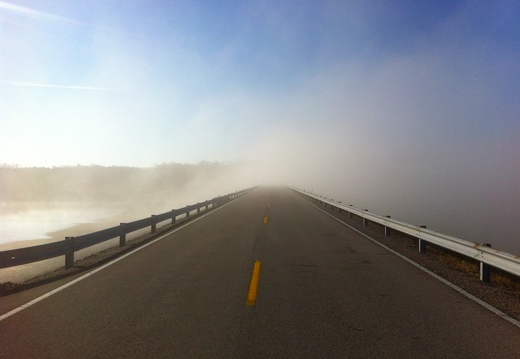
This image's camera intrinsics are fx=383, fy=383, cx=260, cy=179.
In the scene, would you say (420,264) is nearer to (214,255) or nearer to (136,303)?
(214,255)

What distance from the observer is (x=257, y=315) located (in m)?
5.36

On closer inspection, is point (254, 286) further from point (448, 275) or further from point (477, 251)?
point (477, 251)

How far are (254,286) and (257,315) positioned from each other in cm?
158

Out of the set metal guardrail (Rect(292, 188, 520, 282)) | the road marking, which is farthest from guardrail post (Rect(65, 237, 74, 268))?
metal guardrail (Rect(292, 188, 520, 282))

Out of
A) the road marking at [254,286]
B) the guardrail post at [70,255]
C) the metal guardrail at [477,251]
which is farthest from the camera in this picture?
the guardrail post at [70,255]

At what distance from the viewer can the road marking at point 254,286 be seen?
601cm

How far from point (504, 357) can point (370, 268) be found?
457 cm

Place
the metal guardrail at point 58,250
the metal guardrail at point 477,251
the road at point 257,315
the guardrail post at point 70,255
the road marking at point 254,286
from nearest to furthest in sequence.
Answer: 1. the road at point 257,315
2. the road marking at point 254,286
3. the metal guardrail at point 477,251
4. the metal guardrail at point 58,250
5. the guardrail post at point 70,255

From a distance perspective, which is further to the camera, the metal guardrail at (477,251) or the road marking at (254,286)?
the metal guardrail at (477,251)

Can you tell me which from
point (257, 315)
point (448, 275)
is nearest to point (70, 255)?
point (257, 315)

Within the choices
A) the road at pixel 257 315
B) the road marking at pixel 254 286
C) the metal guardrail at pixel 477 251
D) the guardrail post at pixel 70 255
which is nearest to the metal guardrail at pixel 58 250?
the guardrail post at pixel 70 255

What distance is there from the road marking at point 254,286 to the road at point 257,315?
0.14 ft

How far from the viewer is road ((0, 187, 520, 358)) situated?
14.0 ft

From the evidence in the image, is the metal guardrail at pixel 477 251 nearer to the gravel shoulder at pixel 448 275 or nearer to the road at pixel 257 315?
the gravel shoulder at pixel 448 275
